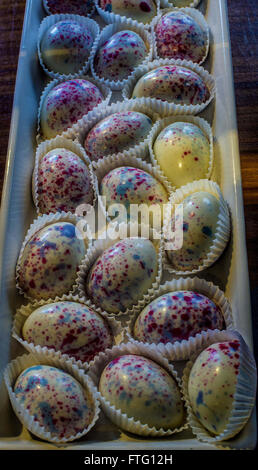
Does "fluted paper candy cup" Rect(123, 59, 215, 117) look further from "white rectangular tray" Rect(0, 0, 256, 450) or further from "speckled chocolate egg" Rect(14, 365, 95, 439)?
"speckled chocolate egg" Rect(14, 365, 95, 439)

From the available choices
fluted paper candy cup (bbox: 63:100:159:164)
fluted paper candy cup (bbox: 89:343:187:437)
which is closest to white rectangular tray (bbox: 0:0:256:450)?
fluted paper candy cup (bbox: 89:343:187:437)

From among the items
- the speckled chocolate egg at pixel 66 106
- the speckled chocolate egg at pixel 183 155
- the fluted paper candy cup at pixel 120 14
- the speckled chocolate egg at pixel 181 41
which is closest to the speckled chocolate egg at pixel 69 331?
the speckled chocolate egg at pixel 183 155

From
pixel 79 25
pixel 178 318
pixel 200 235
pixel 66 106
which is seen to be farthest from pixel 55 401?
pixel 79 25

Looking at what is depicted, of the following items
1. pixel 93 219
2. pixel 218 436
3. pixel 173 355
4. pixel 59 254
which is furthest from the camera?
pixel 93 219

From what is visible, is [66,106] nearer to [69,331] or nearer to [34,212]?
[34,212]

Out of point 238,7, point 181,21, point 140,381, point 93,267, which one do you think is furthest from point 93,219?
point 238,7

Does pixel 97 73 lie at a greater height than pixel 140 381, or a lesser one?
greater
